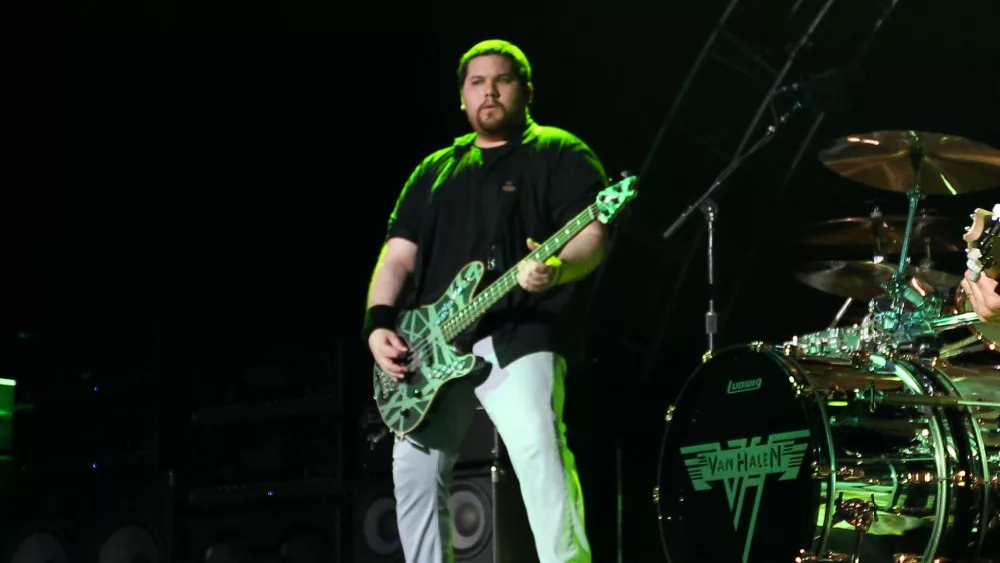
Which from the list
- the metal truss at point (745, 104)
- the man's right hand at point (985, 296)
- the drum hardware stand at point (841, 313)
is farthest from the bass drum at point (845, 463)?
the metal truss at point (745, 104)

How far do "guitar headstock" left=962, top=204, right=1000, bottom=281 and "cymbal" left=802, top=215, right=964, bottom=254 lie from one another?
6.10 feet

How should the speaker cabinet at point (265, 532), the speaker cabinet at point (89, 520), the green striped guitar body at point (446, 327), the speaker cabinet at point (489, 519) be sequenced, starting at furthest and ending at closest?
1. the speaker cabinet at point (89, 520)
2. the speaker cabinet at point (265, 532)
3. the speaker cabinet at point (489, 519)
4. the green striped guitar body at point (446, 327)

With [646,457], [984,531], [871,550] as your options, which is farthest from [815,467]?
[646,457]

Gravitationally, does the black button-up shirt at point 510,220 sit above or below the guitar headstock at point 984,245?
above

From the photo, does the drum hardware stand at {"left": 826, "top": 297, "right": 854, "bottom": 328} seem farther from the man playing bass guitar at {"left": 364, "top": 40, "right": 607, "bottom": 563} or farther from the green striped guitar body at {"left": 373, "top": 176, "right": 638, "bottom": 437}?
the green striped guitar body at {"left": 373, "top": 176, "right": 638, "bottom": 437}

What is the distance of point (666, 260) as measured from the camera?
6.20 m

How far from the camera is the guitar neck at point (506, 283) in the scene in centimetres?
336

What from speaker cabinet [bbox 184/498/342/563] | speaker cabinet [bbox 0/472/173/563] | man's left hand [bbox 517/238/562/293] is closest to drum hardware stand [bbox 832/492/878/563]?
man's left hand [bbox 517/238/562/293]

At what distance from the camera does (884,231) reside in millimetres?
4973

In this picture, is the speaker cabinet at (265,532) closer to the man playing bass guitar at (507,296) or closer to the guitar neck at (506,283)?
the man playing bass guitar at (507,296)

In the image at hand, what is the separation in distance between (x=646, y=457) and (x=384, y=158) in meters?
2.21

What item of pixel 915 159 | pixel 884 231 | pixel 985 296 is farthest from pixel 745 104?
pixel 985 296

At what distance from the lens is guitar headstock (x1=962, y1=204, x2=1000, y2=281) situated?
288 centimetres

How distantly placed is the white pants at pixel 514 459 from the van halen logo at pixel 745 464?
0.59 metres
